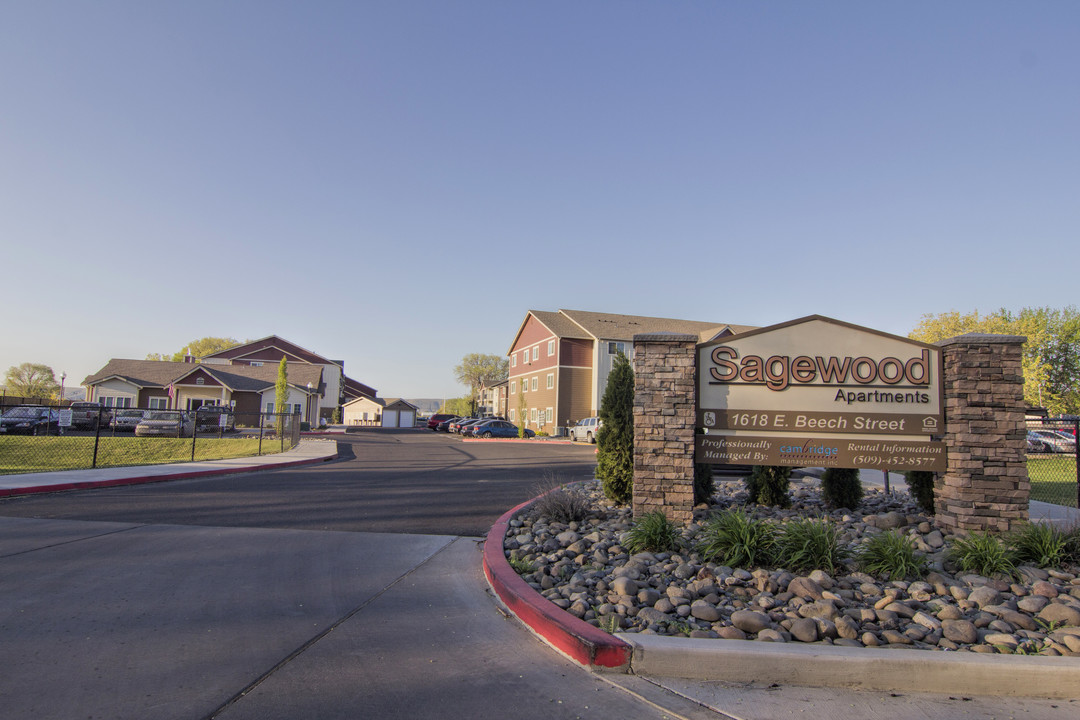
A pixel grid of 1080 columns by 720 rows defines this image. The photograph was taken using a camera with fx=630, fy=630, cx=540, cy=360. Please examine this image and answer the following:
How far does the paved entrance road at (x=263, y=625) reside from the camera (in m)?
3.43

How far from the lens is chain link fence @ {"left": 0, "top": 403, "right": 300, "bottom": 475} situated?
57.9 feet

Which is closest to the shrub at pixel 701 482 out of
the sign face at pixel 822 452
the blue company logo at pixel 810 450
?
the sign face at pixel 822 452

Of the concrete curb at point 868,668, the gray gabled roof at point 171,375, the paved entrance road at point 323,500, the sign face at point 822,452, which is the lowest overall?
the paved entrance road at point 323,500

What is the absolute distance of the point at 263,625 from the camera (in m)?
4.56

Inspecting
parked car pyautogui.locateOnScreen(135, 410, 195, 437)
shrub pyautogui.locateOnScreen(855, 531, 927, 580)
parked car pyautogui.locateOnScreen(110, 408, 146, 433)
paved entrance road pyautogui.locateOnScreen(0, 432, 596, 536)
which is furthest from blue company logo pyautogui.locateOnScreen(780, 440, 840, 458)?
parked car pyautogui.locateOnScreen(110, 408, 146, 433)

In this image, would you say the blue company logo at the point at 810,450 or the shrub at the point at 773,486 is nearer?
the blue company logo at the point at 810,450

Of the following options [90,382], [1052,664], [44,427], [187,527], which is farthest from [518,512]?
[90,382]

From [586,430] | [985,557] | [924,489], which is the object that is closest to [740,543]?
[985,557]

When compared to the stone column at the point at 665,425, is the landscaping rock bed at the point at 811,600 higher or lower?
lower

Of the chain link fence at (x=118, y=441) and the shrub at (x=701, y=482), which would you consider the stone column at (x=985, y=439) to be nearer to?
the shrub at (x=701, y=482)

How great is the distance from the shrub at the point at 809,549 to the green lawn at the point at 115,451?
17.3 metres

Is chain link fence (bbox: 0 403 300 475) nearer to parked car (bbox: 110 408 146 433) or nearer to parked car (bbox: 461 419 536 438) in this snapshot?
parked car (bbox: 110 408 146 433)

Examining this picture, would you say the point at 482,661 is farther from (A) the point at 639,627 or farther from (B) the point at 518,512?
(B) the point at 518,512

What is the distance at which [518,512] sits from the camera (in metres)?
8.91
